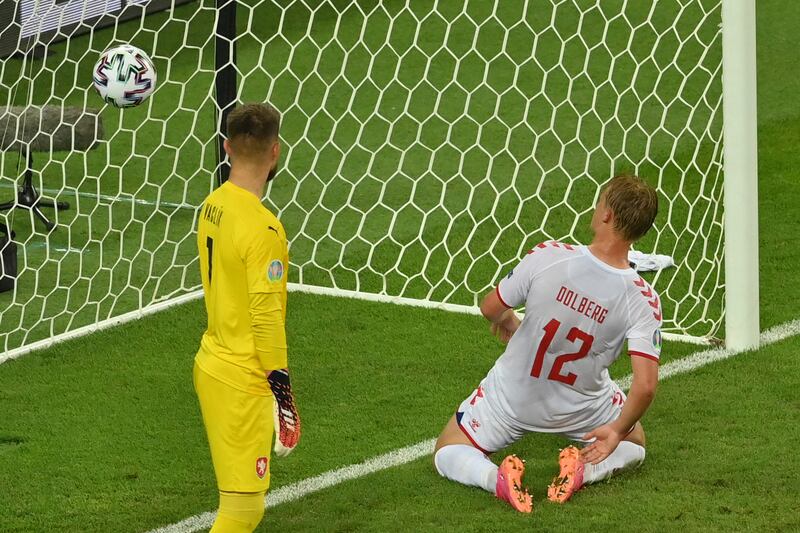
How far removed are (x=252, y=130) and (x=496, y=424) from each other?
1.46 m

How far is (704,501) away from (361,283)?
2.74 meters

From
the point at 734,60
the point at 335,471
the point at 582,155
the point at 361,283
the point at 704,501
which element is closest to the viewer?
the point at 704,501

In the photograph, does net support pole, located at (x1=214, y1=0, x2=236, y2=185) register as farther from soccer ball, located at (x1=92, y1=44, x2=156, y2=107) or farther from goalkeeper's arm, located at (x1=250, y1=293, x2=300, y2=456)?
goalkeeper's arm, located at (x1=250, y1=293, x2=300, y2=456)

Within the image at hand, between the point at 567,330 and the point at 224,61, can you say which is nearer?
the point at 567,330

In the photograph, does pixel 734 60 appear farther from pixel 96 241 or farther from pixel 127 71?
pixel 96 241

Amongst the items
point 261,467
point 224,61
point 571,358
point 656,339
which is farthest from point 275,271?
point 224,61

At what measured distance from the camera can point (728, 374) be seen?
18.0 ft

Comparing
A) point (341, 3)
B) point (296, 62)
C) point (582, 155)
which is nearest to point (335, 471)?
point (582, 155)

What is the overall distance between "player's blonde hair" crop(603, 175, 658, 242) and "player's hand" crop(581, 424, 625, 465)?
0.62 m

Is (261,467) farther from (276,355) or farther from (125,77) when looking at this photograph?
(125,77)

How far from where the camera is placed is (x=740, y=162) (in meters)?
5.46

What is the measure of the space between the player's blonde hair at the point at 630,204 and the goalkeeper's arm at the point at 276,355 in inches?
44.2

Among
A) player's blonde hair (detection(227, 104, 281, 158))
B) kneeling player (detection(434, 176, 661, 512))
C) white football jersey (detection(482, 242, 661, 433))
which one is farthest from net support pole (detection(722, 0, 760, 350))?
player's blonde hair (detection(227, 104, 281, 158))

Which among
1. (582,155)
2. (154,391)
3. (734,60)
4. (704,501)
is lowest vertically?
(154,391)
